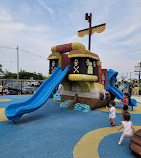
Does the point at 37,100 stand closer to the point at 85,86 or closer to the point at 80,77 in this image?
the point at 80,77

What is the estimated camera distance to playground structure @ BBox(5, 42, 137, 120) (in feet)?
24.5

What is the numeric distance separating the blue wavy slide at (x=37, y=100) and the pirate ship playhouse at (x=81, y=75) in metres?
0.62

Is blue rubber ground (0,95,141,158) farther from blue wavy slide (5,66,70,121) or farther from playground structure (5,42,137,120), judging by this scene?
playground structure (5,42,137,120)

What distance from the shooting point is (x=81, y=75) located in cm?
737

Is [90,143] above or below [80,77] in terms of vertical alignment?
below

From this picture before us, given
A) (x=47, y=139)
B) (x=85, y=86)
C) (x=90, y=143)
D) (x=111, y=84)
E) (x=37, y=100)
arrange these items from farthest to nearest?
(x=111, y=84)
(x=85, y=86)
(x=37, y=100)
(x=47, y=139)
(x=90, y=143)

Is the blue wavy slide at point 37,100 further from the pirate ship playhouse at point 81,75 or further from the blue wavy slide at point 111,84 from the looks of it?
the blue wavy slide at point 111,84

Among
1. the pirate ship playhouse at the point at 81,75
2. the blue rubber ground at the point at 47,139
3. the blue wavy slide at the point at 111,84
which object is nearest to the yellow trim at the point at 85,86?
the pirate ship playhouse at the point at 81,75

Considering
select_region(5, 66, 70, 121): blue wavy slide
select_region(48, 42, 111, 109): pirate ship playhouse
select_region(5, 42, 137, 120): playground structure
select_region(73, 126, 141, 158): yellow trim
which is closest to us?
select_region(73, 126, 141, 158): yellow trim

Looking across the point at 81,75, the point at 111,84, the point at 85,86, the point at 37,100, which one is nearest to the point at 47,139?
the point at 37,100

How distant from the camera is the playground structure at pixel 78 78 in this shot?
7.46 meters

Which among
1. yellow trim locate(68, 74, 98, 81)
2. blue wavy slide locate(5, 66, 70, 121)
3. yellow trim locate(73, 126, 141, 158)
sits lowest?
yellow trim locate(73, 126, 141, 158)

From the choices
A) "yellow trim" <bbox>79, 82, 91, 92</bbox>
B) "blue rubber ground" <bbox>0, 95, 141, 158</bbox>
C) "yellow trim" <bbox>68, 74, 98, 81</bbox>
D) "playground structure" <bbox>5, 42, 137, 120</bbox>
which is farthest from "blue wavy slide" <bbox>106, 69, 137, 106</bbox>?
"blue rubber ground" <bbox>0, 95, 141, 158</bbox>

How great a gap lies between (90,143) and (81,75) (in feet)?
13.6
